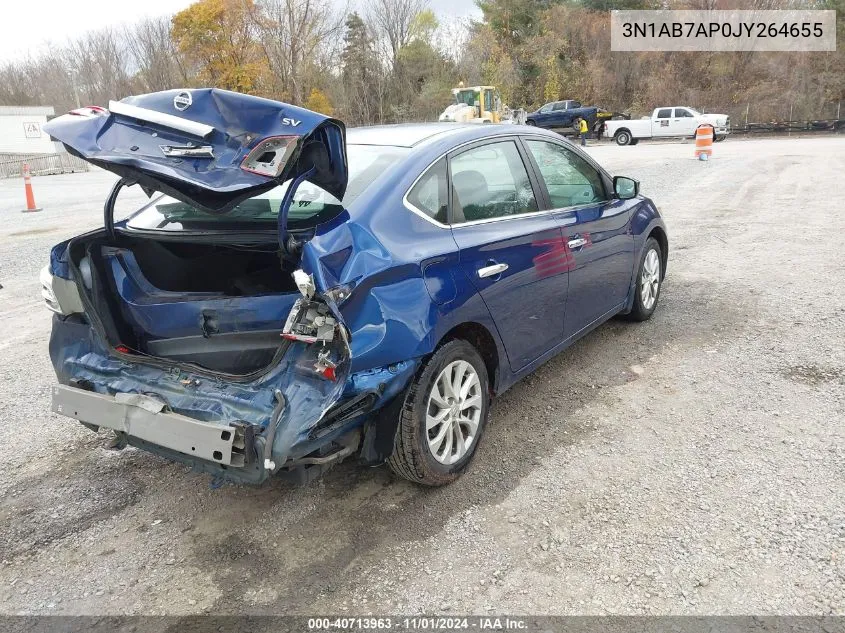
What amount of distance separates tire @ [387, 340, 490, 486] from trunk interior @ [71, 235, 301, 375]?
65cm

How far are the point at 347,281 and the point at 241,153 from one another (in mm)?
643

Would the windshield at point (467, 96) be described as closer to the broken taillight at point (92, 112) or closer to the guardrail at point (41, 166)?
the guardrail at point (41, 166)

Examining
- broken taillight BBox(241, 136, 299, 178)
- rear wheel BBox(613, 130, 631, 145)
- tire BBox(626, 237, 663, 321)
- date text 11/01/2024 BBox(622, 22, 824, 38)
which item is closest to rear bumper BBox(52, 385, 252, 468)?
broken taillight BBox(241, 136, 299, 178)

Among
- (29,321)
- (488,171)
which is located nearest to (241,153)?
(488,171)

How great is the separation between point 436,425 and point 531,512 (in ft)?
1.92

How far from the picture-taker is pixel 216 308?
9.57 ft

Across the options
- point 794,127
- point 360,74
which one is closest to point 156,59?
point 360,74

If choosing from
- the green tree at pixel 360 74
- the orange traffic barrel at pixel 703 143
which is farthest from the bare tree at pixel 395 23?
the orange traffic barrel at pixel 703 143

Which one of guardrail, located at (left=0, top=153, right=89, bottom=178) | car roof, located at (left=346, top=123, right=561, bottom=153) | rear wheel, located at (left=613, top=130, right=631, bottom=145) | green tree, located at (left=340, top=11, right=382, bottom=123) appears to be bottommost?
car roof, located at (left=346, top=123, right=561, bottom=153)

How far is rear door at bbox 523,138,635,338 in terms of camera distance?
157 inches

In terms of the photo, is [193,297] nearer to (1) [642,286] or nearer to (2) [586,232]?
(2) [586,232]

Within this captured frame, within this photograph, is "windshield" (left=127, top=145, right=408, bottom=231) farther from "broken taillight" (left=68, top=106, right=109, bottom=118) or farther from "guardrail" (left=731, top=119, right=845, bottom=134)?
"guardrail" (left=731, top=119, right=845, bottom=134)

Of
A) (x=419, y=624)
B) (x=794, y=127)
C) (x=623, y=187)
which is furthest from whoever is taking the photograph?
(x=794, y=127)

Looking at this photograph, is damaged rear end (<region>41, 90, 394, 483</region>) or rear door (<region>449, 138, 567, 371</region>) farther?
rear door (<region>449, 138, 567, 371</region>)
